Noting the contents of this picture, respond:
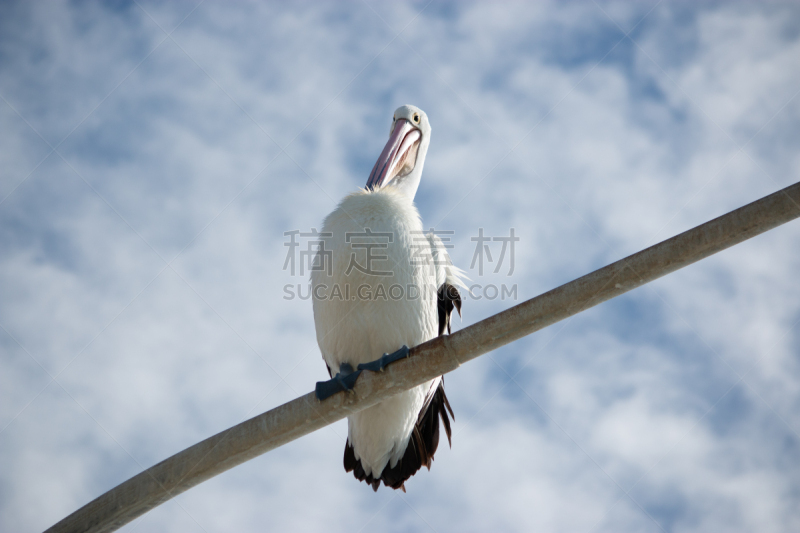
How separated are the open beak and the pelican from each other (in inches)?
23.3

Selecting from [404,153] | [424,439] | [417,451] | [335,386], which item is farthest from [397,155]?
[335,386]

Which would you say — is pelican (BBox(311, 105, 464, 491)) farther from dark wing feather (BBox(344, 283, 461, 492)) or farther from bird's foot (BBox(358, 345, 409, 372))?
bird's foot (BBox(358, 345, 409, 372))

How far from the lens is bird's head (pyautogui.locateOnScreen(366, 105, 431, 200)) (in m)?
5.99

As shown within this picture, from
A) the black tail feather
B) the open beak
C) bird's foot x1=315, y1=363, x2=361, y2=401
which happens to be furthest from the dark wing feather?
bird's foot x1=315, y1=363, x2=361, y2=401

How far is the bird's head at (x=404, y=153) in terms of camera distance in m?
5.99

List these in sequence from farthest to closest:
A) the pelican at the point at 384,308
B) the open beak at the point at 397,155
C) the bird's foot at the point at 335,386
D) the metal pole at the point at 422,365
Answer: the open beak at the point at 397,155 < the pelican at the point at 384,308 < the bird's foot at the point at 335,386 < the metal pole at the point at 422,365

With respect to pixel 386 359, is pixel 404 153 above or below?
above

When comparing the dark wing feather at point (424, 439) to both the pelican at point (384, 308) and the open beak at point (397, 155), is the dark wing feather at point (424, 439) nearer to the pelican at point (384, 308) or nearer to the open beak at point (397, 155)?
the pelican at point (384, 308)

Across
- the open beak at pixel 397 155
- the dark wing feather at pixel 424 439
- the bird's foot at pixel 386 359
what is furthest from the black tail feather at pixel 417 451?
the open beak at pixel 397 155

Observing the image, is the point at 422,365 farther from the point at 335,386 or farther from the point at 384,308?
the point at 384,308

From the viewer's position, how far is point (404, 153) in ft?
20.6

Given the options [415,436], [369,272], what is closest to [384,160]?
[369,272]

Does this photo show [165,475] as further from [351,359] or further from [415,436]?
[415,436]

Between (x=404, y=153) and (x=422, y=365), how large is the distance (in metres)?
3.21
